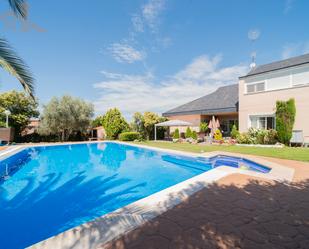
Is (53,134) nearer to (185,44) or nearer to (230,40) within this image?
(185,44)

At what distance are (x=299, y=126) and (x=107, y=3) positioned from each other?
58.8 ft

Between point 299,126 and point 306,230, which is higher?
point 299,126

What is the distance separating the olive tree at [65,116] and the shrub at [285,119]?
23007 millimetres

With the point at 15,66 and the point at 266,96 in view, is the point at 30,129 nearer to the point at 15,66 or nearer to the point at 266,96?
the point at 15,66

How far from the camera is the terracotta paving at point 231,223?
9.61 feet

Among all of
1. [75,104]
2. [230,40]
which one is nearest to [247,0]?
[230,40]

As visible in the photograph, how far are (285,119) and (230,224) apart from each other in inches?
603

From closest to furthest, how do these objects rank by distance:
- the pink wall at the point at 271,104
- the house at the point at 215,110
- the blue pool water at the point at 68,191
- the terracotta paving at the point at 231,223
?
the terracotta paving at the point at 231,223
the blue pool water at the point at 68,191
the pink wall at the point at 271,104
the house at the point at 215,110

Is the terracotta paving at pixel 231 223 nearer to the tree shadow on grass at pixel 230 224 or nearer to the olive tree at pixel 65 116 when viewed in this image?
the tree shadow on grass at pixel 230 224

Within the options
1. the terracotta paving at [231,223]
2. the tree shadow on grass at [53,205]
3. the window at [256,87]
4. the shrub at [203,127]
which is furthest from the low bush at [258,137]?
the tree shadow on grass at [53,205]

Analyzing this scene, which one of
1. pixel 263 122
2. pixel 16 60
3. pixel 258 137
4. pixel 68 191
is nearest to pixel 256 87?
pixel 263 122

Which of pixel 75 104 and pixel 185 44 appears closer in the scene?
pixel 185 44

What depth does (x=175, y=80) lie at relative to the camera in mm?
28219

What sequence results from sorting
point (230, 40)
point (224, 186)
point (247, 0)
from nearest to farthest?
point (224, 186) → point (247, 0) → point (230, 40)
